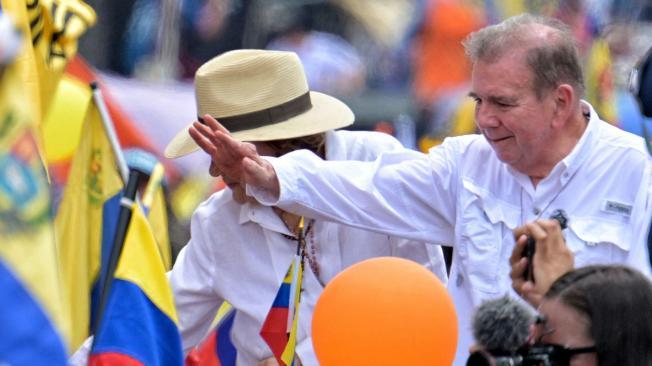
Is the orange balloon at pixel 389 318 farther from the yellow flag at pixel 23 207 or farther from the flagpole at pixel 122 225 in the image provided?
the yellow flag at pixel 23 207

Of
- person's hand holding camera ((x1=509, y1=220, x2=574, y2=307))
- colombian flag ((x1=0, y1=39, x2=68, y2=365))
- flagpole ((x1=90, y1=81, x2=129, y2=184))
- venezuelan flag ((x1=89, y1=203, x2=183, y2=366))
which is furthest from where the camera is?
flagpole ((x1=90, y1=81, x2=129, y2=184))

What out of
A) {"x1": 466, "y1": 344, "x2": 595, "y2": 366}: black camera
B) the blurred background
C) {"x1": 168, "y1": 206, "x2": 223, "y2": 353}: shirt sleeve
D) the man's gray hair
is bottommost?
the blurred background

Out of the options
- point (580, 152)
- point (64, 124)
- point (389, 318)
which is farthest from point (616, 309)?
point (64, 124)

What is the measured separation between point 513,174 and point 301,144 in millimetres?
747

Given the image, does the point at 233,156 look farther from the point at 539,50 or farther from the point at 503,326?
the point at 503,326

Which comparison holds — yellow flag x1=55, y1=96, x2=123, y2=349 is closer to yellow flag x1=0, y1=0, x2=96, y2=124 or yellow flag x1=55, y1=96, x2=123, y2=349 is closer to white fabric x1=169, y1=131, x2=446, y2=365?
white fabric x1=169, y1=131, x2=446, y2=365

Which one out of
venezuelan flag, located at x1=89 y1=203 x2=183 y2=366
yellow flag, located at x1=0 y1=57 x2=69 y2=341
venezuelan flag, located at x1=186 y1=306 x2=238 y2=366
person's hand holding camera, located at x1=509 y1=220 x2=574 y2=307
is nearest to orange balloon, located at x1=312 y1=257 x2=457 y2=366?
person's hand holding camera, located at x1=509 y1=220 x2=574 y2=307

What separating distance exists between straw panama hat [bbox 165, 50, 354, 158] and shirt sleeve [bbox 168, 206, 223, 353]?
0.28 meters

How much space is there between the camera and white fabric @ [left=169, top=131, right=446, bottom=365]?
167 inches

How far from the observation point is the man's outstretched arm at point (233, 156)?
149 inches

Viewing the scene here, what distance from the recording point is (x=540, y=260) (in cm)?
324

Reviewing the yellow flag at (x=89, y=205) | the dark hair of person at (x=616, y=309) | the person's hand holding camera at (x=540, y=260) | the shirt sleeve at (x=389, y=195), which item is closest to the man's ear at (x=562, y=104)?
the shirt sleeve at (x=389, y=195)

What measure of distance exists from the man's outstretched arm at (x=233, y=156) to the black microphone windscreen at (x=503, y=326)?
1.23m

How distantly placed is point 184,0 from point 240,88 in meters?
2.86
